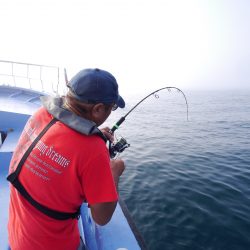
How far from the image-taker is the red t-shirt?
1289mm

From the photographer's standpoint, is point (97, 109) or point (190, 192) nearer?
point (97, 109)

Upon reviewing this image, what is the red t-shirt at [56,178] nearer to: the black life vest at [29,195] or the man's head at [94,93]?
the black life vest at [29,195]

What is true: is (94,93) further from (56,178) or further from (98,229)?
(98,229)

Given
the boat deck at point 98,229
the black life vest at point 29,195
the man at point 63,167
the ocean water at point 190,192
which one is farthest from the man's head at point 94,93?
the ocean water at point 190,192

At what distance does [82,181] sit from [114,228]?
1.50m

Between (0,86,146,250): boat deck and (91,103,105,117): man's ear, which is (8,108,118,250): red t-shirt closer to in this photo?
(91,103,105,117): man's ear

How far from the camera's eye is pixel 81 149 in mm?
1276

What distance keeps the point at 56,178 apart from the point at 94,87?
23.4 inches

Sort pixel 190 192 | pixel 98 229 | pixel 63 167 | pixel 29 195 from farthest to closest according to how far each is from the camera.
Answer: pixel 190 192, pixel 98 229, pixel 29 195, pixel 63 167

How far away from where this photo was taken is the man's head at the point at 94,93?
142cm

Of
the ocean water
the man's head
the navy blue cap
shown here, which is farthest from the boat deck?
the ocean water

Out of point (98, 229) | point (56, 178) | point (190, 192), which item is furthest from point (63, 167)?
point (190, 192)

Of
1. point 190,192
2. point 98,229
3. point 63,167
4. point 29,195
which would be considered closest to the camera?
point 63,167

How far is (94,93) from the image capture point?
1412mm
